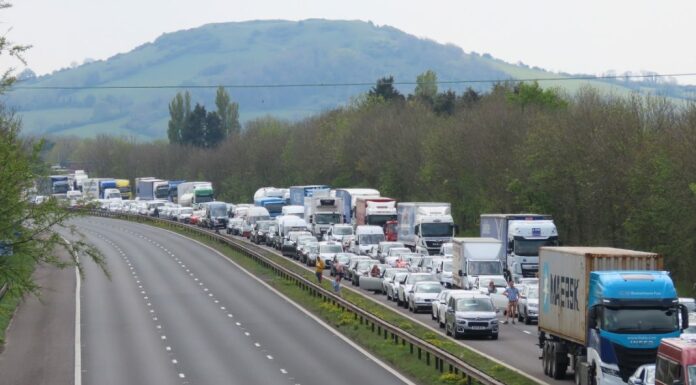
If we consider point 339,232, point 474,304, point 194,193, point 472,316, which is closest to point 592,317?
point 472,316

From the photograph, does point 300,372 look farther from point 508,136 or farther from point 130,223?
point 130,223

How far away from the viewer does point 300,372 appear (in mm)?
36250

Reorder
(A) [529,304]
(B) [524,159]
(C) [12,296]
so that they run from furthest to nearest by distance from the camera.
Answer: (B) [524,159] → (A) [529,304] → (C) [12,296]

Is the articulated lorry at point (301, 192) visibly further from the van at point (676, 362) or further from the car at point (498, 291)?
the van at point (676, 362)

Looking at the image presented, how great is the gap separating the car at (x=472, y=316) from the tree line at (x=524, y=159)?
13947 mm

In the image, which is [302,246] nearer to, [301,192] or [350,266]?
[350,266]

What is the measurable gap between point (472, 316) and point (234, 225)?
67108mm

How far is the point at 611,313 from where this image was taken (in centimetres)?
2939

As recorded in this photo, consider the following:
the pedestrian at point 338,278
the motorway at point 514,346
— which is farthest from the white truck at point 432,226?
the motorway at point 514,346

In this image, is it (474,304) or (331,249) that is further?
(331,249)

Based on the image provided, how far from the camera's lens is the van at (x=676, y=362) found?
74.0 feet

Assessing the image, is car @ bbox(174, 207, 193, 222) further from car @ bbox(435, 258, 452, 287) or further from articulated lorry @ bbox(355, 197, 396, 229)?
car @ bbox(435, 258, 452, 287)

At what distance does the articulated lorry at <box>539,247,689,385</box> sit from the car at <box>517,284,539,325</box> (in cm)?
1576

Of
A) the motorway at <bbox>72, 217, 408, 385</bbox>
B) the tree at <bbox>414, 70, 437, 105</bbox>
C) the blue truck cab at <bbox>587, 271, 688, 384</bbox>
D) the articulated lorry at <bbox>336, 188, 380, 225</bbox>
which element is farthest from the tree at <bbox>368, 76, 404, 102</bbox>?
the blue truck cab at <bbox>587, 271, 688, 384</bbox>
